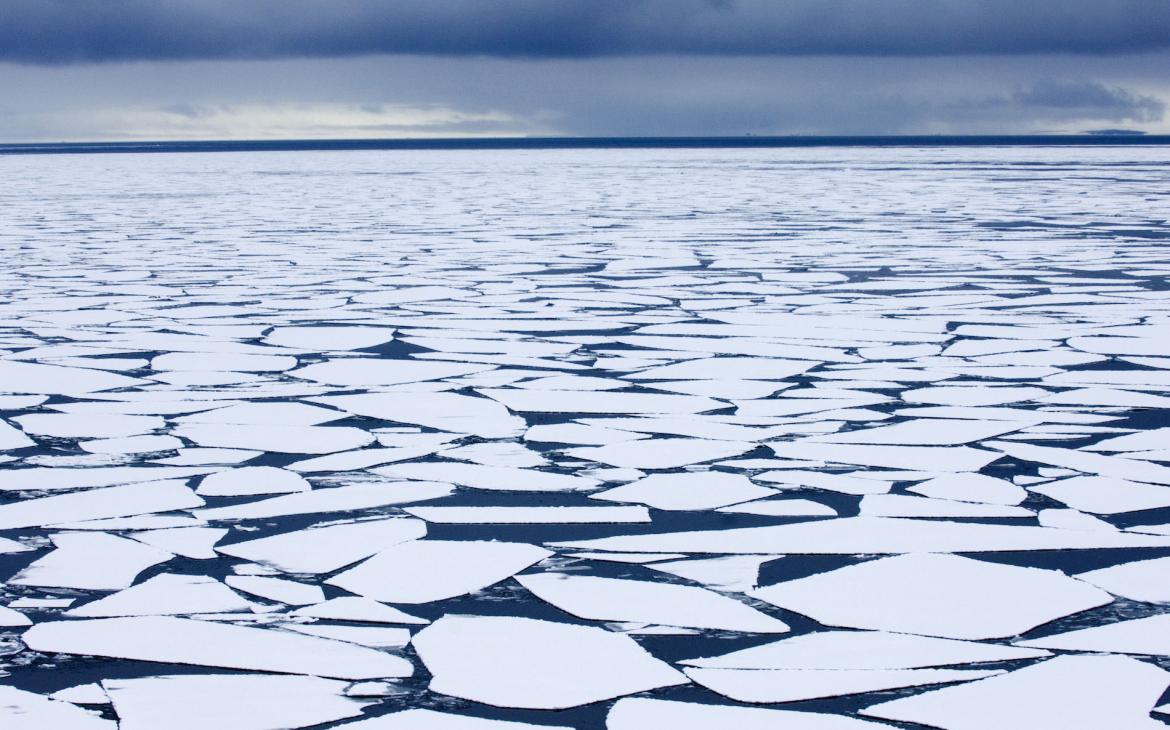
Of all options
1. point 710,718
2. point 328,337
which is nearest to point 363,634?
point 710,718

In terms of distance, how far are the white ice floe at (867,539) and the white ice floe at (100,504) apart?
765 mm

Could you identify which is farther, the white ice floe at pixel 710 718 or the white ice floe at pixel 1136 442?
the white ice floe at pixel 1136 442

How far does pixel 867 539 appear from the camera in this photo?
234 centimetres

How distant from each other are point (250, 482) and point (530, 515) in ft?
1.98

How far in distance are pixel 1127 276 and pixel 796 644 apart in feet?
16.1

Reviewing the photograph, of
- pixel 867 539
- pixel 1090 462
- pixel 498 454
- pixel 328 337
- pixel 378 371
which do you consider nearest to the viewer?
pixel 867 539

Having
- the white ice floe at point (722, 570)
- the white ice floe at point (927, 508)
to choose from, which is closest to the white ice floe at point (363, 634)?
the white ice floe at point (722, 570)

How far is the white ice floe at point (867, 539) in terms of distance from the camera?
2295 mm

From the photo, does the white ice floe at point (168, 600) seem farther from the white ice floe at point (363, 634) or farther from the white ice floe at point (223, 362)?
the white ice floe at point (223, 362)

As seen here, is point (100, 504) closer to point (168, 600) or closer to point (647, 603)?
point (168, 600)

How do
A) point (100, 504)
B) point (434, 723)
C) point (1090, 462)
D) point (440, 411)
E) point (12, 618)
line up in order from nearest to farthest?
point (434, 723), point (12, 618), point (100, 504), point (1090, 462), point (440, 411)

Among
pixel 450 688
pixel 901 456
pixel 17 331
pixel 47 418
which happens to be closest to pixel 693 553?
pixel 450 688

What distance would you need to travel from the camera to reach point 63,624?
6.39 ft

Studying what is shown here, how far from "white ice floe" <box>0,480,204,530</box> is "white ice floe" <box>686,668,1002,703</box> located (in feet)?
3.93
